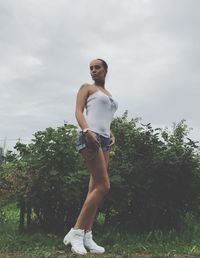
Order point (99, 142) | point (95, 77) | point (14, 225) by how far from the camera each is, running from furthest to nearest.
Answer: point (14, 225), point (95, 77), point (99, 142)

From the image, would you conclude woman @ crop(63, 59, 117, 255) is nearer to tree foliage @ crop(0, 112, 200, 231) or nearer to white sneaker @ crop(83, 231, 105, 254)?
white sneaker @ crop(83, 231, 105, 254)

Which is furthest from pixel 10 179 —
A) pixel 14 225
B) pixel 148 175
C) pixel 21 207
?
pixel 148 175

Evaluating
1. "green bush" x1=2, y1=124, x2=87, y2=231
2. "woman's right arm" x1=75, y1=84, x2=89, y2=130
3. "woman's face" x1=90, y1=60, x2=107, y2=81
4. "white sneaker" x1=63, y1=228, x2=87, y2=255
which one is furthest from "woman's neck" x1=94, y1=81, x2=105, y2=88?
"white sneaker" x1=63, y1=228, x2=87, y2=255

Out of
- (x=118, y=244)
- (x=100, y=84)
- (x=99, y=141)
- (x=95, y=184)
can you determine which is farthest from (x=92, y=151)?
(x=118, y=244)

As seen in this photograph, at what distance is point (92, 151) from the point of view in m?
4.55

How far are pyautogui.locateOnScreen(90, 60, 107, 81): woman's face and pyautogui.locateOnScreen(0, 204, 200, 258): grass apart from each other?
1.73 meters

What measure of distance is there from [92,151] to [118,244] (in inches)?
49.3

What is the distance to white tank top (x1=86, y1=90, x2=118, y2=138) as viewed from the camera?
4645 mm

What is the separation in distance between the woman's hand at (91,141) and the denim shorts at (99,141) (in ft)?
0.26

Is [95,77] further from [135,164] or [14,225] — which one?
[14,225]

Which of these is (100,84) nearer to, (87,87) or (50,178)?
(87,87)

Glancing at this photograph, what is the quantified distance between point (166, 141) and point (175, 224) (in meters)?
1.10

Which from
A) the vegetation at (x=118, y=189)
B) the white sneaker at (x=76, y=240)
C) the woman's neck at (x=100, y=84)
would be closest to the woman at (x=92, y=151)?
the white sneaker at (x=76, y=240)

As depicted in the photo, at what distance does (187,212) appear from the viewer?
6.68 metres
